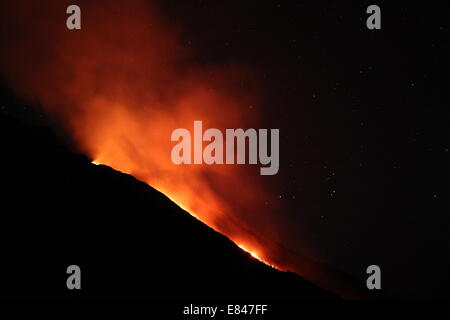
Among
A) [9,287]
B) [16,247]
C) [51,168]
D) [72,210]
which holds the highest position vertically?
[51,168]

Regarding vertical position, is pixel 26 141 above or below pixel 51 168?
above

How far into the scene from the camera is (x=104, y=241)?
107 ft

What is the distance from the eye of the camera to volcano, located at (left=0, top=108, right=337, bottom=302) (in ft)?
86.8

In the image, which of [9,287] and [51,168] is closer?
[9,287]

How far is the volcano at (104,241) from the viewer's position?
86.8ft

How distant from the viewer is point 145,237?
35844mm

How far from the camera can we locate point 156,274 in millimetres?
29266
